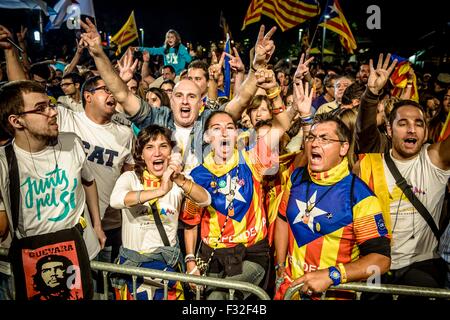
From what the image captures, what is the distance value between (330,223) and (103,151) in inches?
98.5

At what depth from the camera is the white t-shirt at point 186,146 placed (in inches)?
146

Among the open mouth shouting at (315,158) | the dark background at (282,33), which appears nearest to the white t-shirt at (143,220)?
the open mouth shouting at (315,158)

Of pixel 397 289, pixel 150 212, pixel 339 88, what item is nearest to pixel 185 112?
pixel 150 212

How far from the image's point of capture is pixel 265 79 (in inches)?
149

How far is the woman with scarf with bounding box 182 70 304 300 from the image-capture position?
3168mm

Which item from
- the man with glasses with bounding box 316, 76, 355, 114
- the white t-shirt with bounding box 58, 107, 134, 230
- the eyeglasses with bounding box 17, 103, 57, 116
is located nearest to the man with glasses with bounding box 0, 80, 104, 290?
the eyeglasses with bounding box 17, 103, 57, 116

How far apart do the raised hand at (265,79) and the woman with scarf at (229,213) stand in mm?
651

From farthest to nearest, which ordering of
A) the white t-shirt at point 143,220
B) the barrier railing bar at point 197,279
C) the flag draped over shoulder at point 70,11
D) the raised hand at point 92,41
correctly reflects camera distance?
the flag draped over shoulder at point 70,11, the raised hand at point 92,41, the white t-shirt at point 143,220, the barrier railing bar at point 197,279

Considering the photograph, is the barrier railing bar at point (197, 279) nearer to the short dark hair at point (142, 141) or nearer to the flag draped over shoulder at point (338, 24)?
the short dark hair at point (142, 141)

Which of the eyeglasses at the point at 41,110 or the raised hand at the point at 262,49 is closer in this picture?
the eyeglasses at the point at 41,110

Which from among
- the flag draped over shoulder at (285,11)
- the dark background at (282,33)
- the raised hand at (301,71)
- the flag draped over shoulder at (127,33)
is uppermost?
the dark background at (282,33)

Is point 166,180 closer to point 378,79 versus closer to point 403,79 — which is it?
point 378,79
